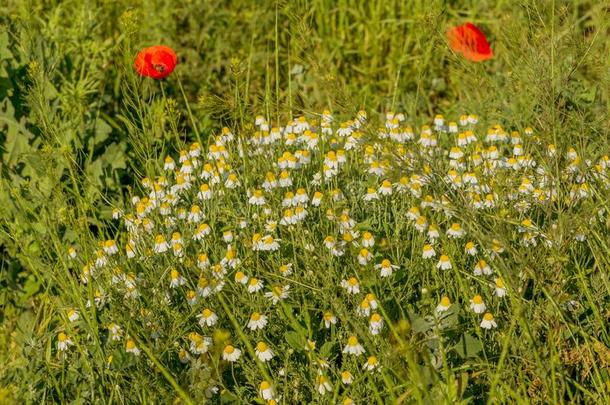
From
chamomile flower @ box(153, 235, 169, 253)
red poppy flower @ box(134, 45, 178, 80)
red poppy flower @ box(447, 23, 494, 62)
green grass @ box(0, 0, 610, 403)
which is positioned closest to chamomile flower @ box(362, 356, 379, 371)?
green grass @ box(0, 0, 610, 403)

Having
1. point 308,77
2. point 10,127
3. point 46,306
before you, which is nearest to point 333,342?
point 46,306

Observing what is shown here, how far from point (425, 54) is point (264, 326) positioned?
3.11 feet

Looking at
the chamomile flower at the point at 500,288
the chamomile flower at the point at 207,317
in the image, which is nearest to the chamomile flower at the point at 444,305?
the chamomile flower at the point at 500,288

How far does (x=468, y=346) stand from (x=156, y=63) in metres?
1.38

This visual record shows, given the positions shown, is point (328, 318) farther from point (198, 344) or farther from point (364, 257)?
point (198, 344)

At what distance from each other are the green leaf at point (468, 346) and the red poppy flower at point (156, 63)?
1222 millimetres

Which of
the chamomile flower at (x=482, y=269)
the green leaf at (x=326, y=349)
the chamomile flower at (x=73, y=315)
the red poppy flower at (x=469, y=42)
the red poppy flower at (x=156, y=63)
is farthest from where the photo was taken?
the red poppy flower at (x=469, y=42)

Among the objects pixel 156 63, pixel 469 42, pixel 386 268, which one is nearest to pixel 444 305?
pixel 386 268

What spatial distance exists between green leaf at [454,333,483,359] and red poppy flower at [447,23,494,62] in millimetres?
1296

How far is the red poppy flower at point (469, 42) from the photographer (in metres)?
3.15

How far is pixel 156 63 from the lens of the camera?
9.16 feet

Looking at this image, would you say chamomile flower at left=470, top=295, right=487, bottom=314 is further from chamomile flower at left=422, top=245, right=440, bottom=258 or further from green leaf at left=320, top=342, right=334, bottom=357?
green leaf at left=320, top=342, right=334, bottom=357

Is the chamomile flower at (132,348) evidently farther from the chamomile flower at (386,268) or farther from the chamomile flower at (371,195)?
the chamomile flower at (371,195)

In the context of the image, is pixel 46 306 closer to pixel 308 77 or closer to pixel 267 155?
pixel 267 155
